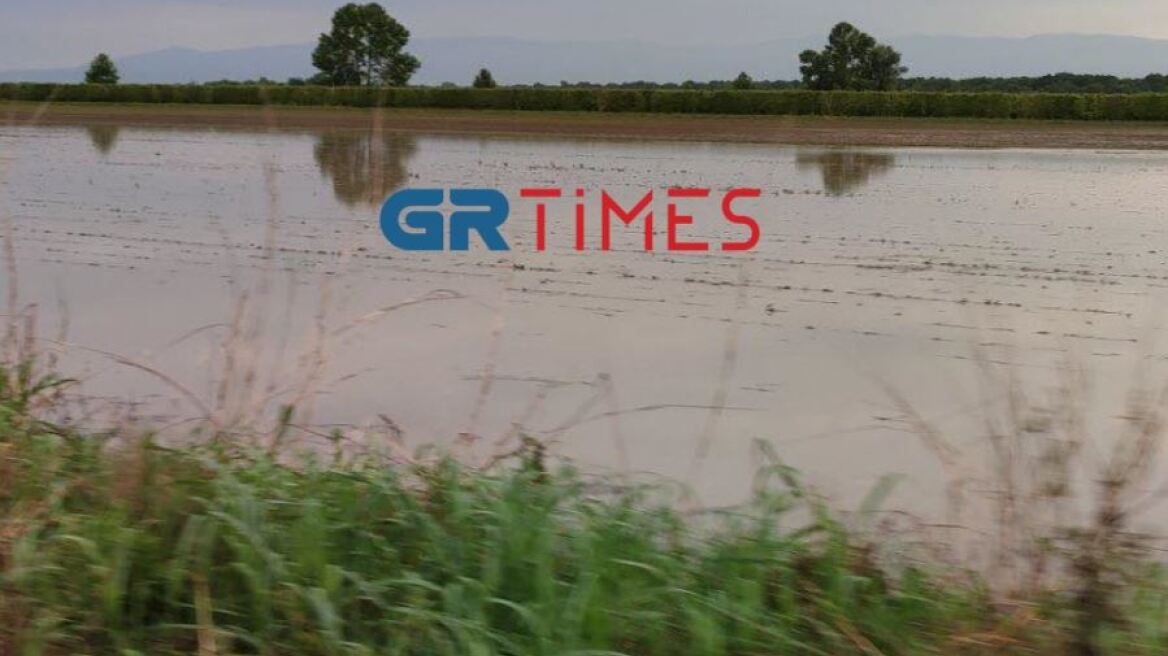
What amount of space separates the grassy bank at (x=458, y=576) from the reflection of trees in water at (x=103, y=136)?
54.8ft

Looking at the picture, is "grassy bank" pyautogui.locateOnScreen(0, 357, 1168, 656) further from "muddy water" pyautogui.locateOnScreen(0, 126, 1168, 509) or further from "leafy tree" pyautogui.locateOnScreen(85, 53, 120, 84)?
"leafy tree" pyautogui.locateOnScreen(85, 53, 120, 84)

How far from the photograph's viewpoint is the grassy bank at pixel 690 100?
107 feet

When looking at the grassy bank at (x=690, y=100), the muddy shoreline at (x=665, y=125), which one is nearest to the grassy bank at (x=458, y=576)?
the muddy shoreline at (x=665, y=125)

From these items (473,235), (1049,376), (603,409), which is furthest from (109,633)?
(473,235)

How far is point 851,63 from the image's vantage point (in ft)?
150

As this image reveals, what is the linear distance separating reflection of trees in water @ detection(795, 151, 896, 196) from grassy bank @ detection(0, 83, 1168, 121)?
51.6 ft

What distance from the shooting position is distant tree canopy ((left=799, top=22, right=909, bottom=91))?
4503 centimetres

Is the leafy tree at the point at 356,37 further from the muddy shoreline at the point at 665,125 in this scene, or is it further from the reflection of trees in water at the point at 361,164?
the reflection of trees in water at the point at 361,164

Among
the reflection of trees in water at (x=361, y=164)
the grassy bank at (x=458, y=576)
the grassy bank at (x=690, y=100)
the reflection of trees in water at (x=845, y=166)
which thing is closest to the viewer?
the grassy bank at (x=458, y=576)

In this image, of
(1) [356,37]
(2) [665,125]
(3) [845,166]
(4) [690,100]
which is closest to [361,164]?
(3) [845,166]

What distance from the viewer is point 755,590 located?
8.76ft

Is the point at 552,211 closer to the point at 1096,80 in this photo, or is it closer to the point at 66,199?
the point at 66,199

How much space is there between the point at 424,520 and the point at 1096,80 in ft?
156

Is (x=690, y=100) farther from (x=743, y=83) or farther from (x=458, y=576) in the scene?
(x=458, y=576)
